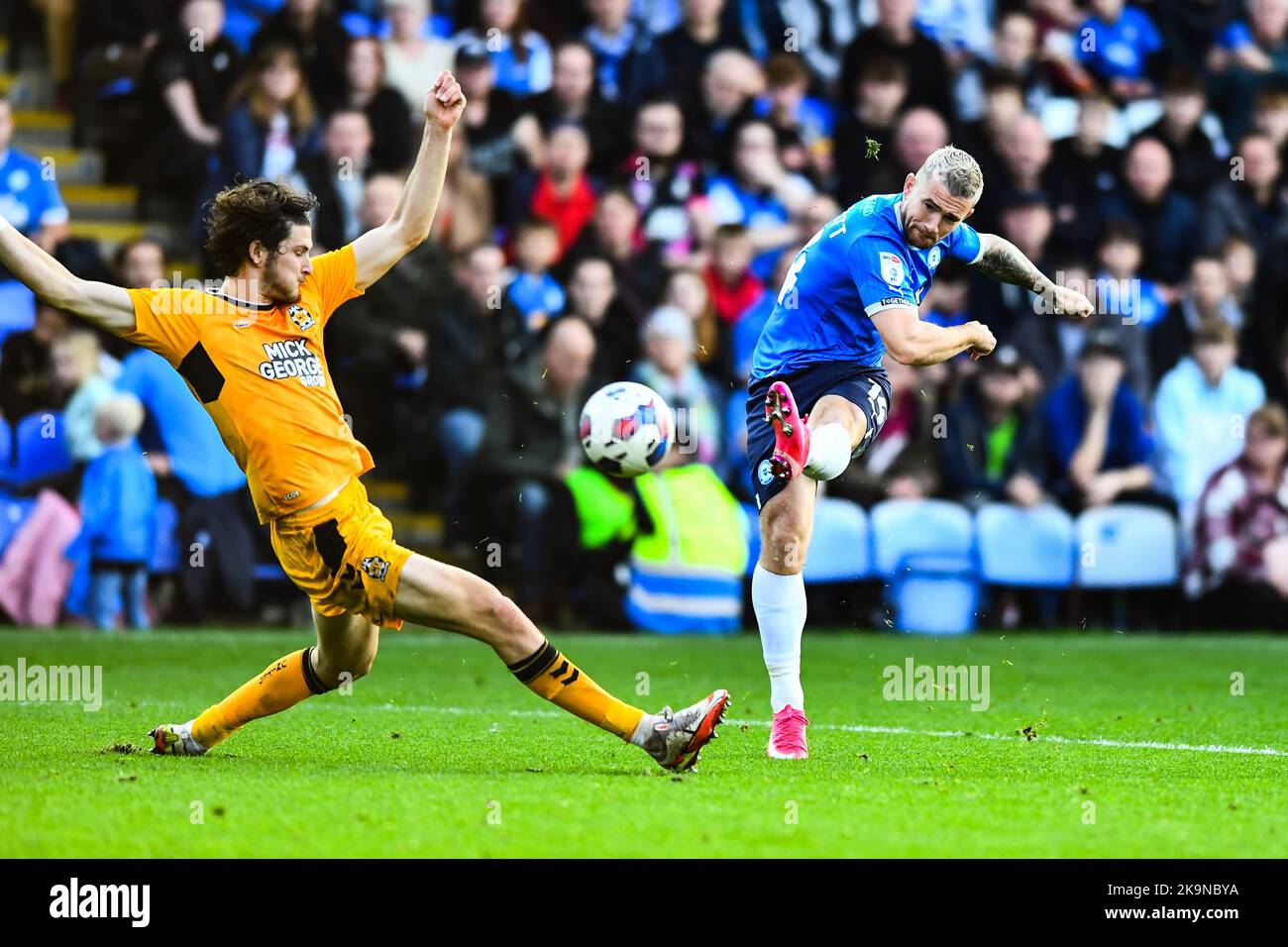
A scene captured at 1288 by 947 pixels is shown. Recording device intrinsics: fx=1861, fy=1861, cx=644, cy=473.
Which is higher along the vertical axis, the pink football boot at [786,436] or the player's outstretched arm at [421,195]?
the player's outstretched arm at [421,195]

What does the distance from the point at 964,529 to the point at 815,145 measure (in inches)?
130

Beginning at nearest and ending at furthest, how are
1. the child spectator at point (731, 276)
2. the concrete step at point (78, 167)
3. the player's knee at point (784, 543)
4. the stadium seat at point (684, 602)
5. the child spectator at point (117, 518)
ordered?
the player's knee at point (784, 543) < the child spectator at point (117, 518) < the stadium seat at point (684, 602) < the child spectator at point (731, 276) < the concrete step at point (78, 167)

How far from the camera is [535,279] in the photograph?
13430 millimetres

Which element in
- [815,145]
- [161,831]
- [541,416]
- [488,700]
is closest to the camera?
[161,831]

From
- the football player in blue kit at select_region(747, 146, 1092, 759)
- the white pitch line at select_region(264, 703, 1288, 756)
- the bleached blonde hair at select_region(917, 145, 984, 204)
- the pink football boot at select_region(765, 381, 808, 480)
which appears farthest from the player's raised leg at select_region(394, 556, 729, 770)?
the bleached blonde hair at select_region(917, 145, 984, 204)

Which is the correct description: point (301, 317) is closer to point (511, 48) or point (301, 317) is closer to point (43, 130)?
point (511, 48)

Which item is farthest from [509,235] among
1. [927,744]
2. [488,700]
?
[927,744]

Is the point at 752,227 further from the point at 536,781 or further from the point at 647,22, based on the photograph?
the point at 536,781

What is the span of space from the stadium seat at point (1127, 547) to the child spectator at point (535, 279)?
4.23 meters

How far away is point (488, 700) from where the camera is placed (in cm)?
962

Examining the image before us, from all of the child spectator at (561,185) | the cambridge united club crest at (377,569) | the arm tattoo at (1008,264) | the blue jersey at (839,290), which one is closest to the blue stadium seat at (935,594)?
the child spectator at (561,185)

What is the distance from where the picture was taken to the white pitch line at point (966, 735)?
7812 millimetres

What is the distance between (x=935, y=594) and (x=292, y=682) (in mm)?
7273

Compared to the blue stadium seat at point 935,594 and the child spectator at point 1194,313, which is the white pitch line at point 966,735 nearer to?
the blue stadium seat at point 935,594
